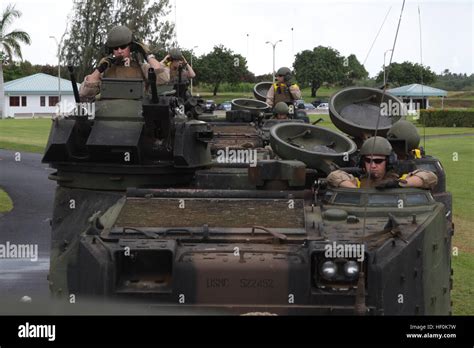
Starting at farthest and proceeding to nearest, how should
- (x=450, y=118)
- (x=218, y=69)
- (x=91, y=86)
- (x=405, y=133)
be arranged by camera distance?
1. (x=218, y=69)
2. (x=450, y=118)
3. (x=91, y=86)
4. (x=405, y=133)

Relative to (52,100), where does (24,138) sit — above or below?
below

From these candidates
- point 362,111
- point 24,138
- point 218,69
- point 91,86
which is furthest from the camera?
point 218,69

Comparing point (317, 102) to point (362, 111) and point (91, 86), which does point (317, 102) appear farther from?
point (91, 86)

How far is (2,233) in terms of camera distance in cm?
2058

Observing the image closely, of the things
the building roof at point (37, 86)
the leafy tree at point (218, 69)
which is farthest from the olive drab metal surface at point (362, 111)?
the building roof at point (37, 86)

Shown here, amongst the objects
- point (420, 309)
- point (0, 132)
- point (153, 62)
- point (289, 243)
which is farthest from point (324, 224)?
point (0, 132)

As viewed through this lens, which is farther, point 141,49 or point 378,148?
point 141,49

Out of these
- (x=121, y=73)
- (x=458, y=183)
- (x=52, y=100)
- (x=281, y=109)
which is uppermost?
(x=121, y=73)

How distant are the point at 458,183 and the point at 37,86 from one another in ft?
233

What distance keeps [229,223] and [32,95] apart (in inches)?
3528

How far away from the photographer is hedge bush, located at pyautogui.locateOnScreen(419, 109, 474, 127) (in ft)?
212

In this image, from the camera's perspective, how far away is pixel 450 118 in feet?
213

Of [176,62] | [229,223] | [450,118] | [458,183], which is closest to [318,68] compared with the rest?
[450,118]
